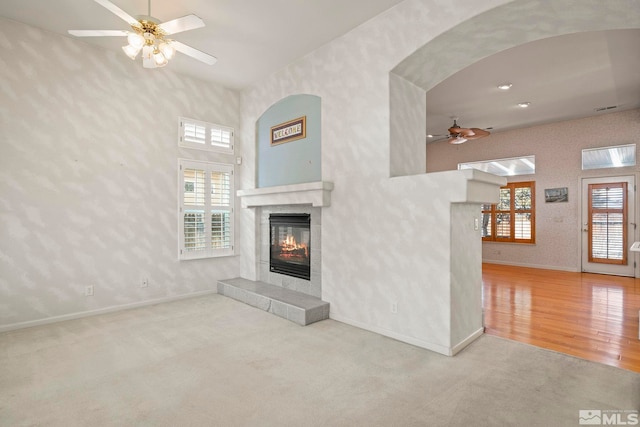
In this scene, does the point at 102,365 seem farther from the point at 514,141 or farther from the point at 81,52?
the point at 514,141

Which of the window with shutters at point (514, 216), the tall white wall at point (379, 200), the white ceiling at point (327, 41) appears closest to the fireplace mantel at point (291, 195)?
the tall white wall at point (379, 200)

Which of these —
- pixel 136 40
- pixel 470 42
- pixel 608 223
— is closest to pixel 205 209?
pixel 136 40

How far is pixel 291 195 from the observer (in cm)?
452

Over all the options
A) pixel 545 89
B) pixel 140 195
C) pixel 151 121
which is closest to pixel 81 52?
pixel 151 121

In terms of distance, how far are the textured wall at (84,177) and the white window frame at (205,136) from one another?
0.12 m

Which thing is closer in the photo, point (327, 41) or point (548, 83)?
point (327, 41)

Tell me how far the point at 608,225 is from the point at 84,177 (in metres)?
9.61

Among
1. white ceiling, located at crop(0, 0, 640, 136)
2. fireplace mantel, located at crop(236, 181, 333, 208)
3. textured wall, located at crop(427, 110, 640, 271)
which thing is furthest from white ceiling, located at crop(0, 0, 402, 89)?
textured wall, located at crop(427, 110, 640, 271)

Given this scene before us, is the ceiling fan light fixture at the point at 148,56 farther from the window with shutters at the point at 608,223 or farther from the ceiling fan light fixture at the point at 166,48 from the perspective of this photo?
the window with shutters at the point at 608,223

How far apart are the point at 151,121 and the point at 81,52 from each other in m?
1.10

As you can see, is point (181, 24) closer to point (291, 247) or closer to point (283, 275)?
point (291, 247)

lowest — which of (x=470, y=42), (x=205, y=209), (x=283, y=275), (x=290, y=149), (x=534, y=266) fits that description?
(x=534, y=266)

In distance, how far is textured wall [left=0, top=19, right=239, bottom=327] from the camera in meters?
3.75

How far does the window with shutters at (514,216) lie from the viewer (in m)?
8.03
